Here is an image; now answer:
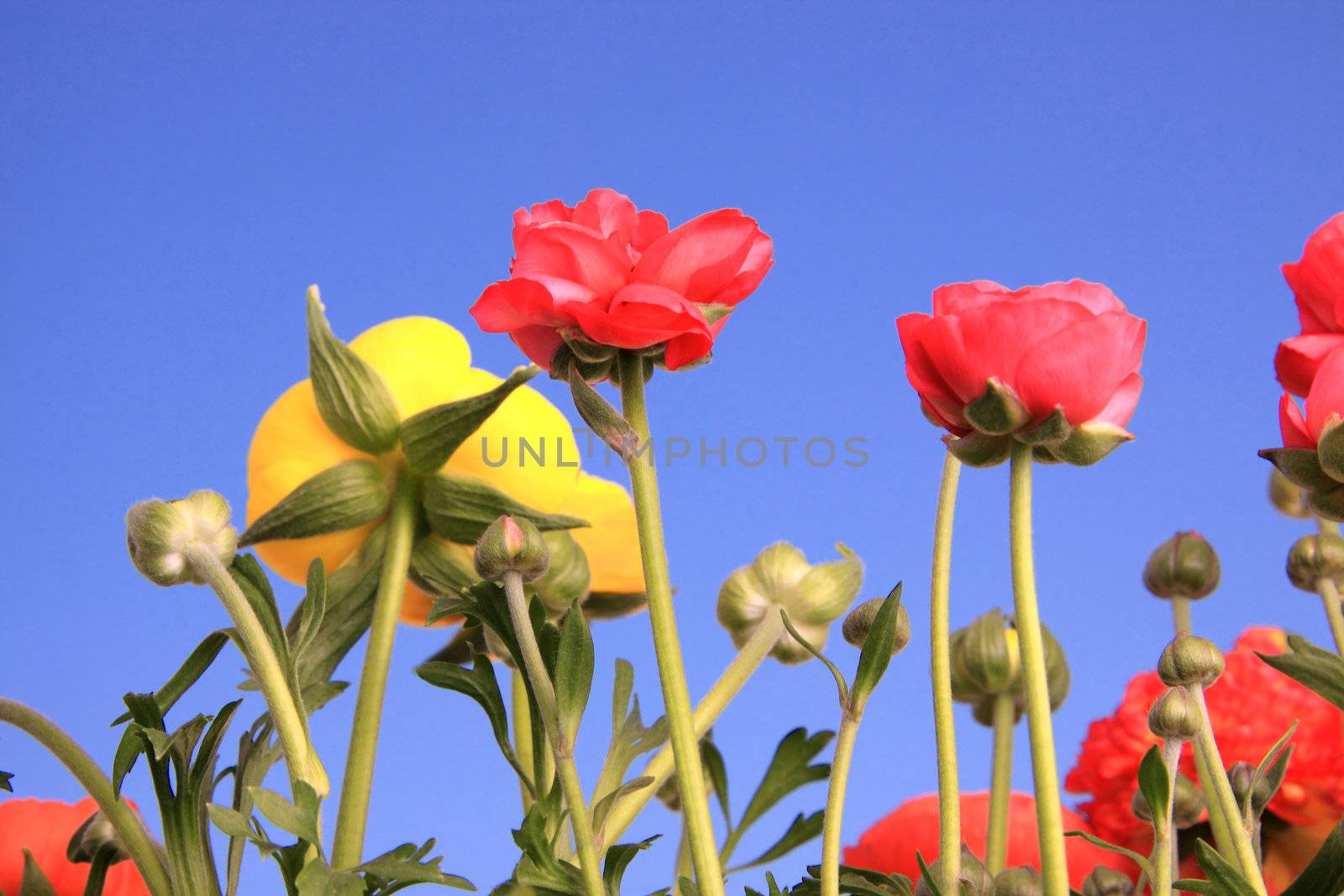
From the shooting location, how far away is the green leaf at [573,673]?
40cm

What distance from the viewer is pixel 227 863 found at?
48 centimetres

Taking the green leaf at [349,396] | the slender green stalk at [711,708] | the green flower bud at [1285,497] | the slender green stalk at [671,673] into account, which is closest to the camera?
the slender green stalk at [671,673]

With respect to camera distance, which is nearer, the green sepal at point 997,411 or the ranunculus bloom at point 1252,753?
the green sepal at point 997,411

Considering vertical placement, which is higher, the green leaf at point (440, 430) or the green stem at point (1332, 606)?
the green leaf at point (440, 430)

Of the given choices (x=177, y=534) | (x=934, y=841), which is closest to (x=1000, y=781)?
(x=934, y=841)

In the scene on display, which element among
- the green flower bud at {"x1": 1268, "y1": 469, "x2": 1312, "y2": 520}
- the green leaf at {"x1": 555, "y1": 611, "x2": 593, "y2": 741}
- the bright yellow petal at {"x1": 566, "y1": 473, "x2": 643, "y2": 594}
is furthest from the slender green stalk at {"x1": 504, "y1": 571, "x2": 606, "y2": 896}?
the green flower bud at {"x1": 1268, "y1": 469, "x2": 1312, "y2": 520}

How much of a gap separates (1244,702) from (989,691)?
12 cm

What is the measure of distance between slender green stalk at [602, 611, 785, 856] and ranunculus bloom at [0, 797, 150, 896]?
0.27 meters

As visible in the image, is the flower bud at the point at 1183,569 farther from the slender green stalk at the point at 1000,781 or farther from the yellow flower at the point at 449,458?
the yellow flower at the point at 449,458

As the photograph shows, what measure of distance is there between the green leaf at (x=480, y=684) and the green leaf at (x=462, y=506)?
0.36 feet

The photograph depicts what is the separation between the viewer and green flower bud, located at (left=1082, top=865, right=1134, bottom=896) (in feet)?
1.61

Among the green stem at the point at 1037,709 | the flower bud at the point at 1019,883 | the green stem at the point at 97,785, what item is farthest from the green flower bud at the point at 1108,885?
the green stem at the point at 97,785

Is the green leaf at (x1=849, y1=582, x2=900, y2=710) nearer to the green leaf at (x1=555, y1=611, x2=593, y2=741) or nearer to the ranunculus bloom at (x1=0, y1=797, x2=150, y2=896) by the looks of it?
the green leaf at (x1=555, y1=611, x2=593, y2=741)

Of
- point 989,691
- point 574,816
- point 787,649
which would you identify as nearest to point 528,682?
point 574,816
